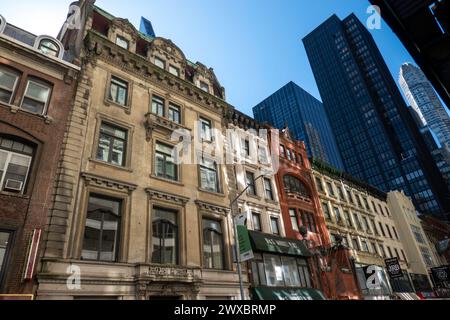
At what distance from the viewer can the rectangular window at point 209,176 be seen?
74.8 feet

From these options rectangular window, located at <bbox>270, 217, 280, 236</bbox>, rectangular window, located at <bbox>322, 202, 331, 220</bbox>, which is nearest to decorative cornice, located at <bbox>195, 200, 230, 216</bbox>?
rectangular window, located at <bbox>270, 217, 280, 236</bbox>

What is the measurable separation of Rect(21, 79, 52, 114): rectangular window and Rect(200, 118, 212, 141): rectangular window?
11.5 metres

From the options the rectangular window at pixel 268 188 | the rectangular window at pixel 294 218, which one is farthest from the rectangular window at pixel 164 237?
the rectangular window at pixel 294 218

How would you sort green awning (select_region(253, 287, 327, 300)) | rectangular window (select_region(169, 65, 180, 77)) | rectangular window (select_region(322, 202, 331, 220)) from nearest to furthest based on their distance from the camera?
green awning (select_region(253, 287, 327, 300)) → rectangular window (select_region(169, 65, 180, 77)) → rectangular window (select_region(322, 202, 331, 220))

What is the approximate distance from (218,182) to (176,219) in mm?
5595

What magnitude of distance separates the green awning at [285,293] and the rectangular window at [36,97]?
18.1 m

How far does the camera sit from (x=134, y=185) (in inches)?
705

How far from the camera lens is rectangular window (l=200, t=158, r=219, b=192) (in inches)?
898

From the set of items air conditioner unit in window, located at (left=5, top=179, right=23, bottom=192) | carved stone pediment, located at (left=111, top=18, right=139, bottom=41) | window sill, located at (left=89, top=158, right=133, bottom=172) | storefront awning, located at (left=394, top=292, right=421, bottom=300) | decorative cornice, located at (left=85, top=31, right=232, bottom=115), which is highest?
carved stone pediment, located at (left=111, top=18, right=139, bottom=41)

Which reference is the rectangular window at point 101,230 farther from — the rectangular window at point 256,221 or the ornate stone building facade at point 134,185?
the rectangular window at point 256,221

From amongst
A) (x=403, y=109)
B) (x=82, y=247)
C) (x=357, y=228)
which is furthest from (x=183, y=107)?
(x=403, y=109)

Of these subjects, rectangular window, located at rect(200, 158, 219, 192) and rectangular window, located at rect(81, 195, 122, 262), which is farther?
rectangular window, located at rect(200, 158, 219, 192)

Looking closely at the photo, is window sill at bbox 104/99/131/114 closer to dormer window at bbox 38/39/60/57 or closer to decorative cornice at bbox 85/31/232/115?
decorative cornice at bbox 85/31/232/115

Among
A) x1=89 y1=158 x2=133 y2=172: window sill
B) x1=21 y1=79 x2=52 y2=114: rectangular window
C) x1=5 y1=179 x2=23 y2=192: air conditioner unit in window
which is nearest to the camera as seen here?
x1=5 y1=179 x2=23 y2=192: air conditioner unit in window
